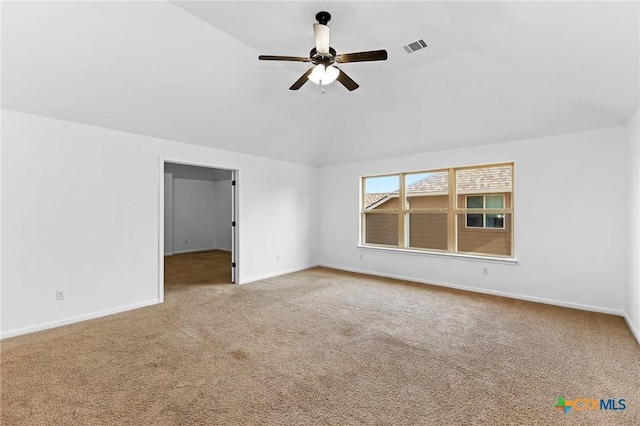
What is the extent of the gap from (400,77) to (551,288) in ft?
12.6

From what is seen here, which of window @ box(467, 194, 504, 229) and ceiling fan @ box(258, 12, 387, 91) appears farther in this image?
window @ box(467, 194, 504, 229)

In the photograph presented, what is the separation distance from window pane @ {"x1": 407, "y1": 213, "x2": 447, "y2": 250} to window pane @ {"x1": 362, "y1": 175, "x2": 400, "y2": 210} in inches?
21.9

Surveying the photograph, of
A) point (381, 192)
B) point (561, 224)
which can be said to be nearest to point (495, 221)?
point (561, 224)

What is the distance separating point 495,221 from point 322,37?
4347mm

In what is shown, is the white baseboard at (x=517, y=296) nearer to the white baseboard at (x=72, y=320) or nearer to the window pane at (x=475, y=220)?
the window pane at (x=475, y=220)

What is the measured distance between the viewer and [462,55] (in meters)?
3.34

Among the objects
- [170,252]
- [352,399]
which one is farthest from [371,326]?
[170,252]

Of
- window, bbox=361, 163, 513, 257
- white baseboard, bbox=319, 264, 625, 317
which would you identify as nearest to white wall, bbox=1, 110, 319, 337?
window, bbox=361, 163, 513, 257

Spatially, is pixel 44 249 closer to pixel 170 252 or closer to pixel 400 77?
pixel 400 77

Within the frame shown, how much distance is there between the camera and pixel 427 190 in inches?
229

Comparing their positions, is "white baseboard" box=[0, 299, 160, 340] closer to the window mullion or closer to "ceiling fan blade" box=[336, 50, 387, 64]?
Result: "ceiling fan blade" box=[336, 50, 387, 64]

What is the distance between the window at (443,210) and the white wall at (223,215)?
562 centimetres

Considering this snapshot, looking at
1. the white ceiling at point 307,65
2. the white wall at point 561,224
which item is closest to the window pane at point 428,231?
the white wall at point 561,224

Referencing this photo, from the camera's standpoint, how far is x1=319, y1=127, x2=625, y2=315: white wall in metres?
3.90
